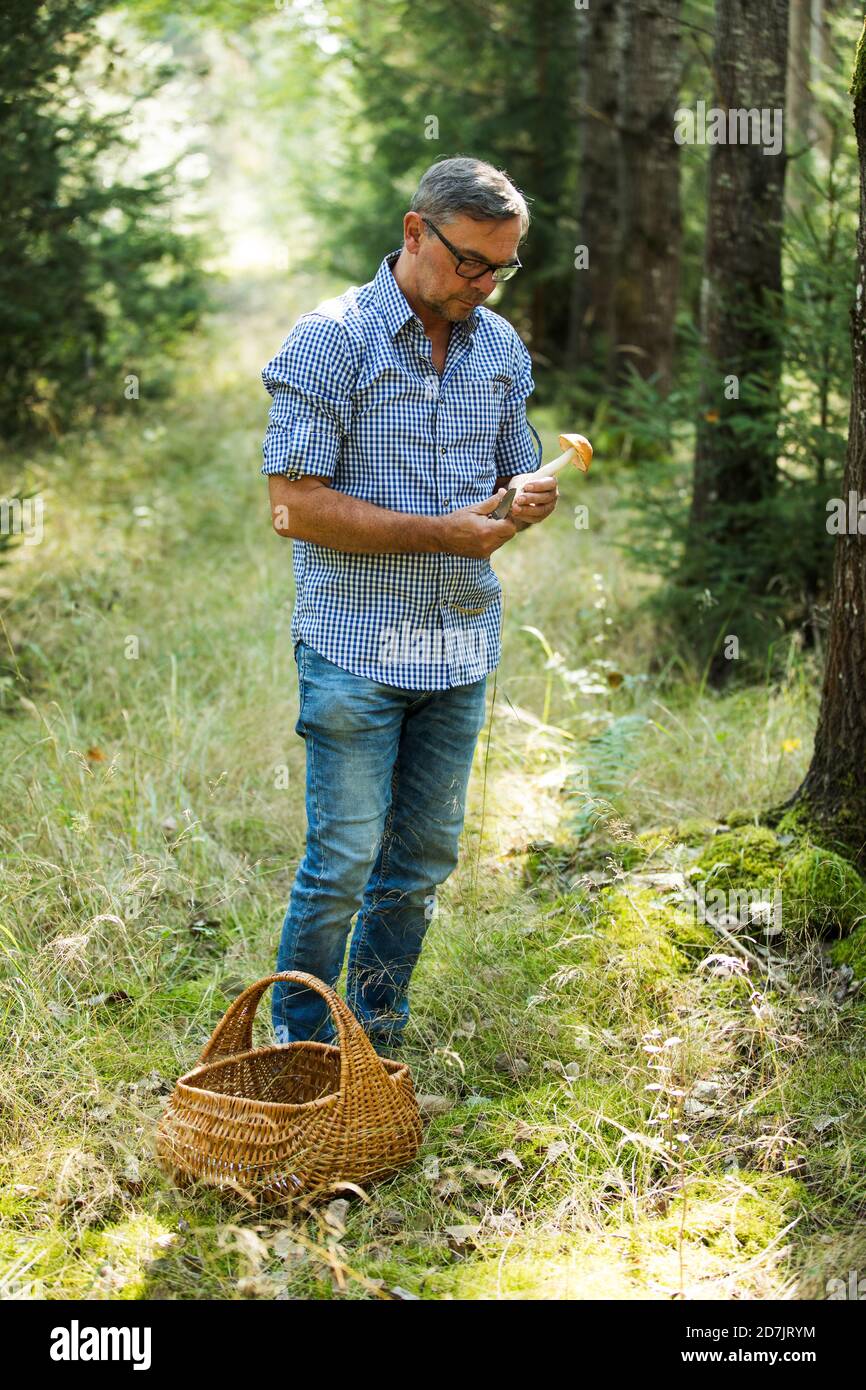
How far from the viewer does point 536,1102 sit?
337cm

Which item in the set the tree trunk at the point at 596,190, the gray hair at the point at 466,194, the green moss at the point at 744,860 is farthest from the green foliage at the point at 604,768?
the tree trunk at the point at 596,190

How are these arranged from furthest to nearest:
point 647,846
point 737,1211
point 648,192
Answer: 1. point 648,192
2. point 647,846
3. point 737,1211

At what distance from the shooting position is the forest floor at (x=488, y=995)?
2.92m

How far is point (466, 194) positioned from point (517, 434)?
2.33 ft

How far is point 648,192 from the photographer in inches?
352

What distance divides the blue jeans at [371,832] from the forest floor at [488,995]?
1.11 feet

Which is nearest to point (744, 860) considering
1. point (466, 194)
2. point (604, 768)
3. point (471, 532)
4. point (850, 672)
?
point (850, 672)

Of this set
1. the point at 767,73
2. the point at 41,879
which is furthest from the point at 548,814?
the point at 767,73

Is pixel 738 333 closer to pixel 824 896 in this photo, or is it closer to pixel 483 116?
pixel 824 896

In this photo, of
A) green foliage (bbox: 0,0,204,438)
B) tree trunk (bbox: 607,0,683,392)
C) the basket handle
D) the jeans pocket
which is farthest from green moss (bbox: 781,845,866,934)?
green foliage (bbox: 0,0,204,438)

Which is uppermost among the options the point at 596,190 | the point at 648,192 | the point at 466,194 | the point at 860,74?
the point at 596,190

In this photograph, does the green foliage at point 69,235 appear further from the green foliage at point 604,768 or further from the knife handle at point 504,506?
the knife handle at point 504,506

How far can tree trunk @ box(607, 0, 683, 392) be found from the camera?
8.58 metres
